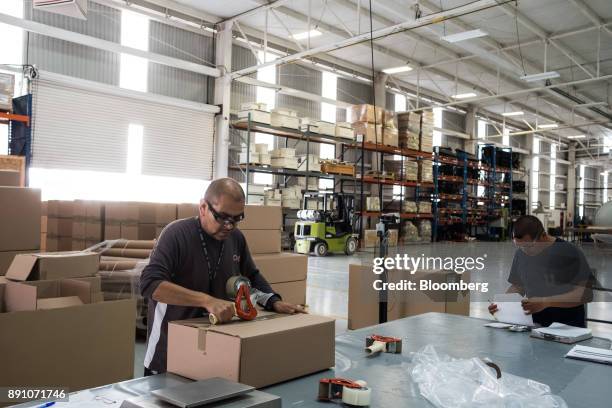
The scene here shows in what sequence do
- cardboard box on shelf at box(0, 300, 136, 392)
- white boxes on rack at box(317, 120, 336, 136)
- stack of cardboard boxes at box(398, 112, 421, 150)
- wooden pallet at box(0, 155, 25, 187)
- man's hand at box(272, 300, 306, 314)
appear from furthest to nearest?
stack of cardboard boxes at box(398, 112, 421, 150) < white boxes on rack at box(317, 120, 336, 136) < wooden pallet at box(0, 155, 25, 187) < cardboard box on shelf at box(0, 300, 136, 392) < man's hand at box(272, 300, 306, 314)

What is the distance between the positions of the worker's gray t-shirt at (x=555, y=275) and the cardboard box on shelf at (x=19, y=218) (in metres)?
3.76

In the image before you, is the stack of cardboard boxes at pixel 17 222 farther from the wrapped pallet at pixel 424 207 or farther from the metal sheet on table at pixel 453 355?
the wrapped pallet at pixel 424 207

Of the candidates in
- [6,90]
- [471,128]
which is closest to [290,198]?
[6,90]

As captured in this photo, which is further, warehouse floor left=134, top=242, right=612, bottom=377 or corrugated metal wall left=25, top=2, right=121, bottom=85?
corrugated metal wall left=25, top=2, right=121, bottom=85

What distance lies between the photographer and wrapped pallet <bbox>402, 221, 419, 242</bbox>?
1625 cm

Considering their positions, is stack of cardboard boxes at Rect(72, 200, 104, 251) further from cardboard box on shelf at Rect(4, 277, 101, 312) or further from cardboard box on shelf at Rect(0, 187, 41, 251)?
cardboard box on shelf at Rect(4, 277, 101, 312)

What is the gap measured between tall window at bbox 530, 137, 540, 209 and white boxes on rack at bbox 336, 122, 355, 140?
1440 cm

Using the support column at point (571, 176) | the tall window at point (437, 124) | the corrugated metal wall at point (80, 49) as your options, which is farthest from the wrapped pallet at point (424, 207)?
the support column at point (571, 176)

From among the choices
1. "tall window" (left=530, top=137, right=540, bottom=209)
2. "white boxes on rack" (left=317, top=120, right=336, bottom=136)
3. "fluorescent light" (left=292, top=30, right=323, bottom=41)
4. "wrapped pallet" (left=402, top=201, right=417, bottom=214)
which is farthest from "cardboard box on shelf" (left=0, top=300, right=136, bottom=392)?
"tall window" (left=530, top=137, right=540, bottom=209)

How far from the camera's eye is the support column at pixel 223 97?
12.5 meters

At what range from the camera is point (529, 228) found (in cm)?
356

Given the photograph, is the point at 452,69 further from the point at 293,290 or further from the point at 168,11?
the point at 293,290

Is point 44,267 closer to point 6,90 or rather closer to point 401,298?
point 401,298

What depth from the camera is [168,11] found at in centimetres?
1186
